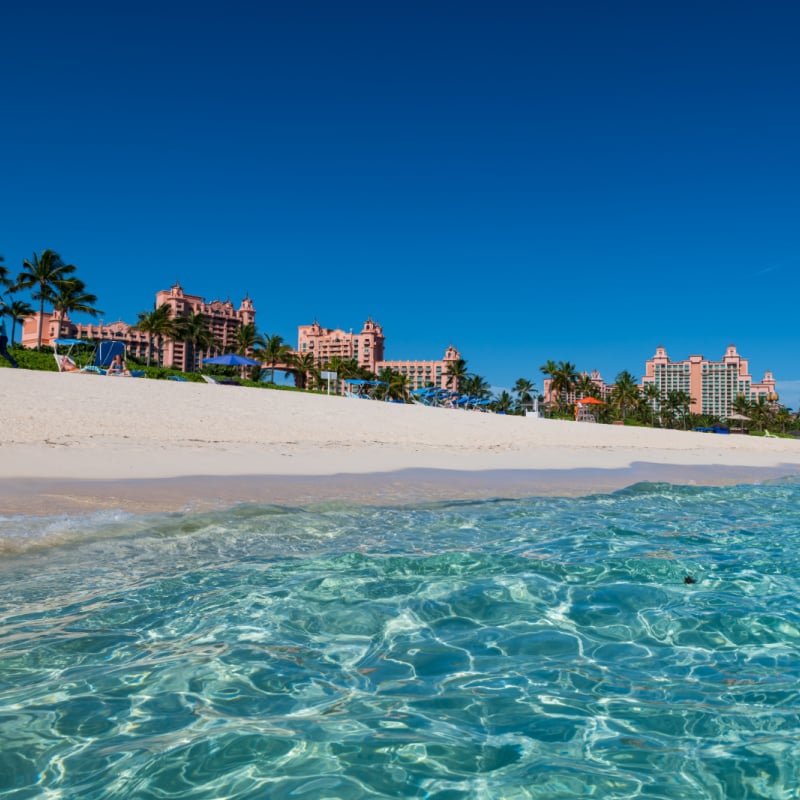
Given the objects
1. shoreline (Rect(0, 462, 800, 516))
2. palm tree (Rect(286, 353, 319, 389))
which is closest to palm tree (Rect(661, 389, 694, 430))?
palm tree (Rect(286, 353, 319, 389))

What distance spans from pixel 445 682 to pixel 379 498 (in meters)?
6.90

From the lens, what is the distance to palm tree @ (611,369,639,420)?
10269cm

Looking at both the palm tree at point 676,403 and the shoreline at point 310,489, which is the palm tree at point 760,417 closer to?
the palm tree at point 676,403

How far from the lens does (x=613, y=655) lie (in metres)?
4.10

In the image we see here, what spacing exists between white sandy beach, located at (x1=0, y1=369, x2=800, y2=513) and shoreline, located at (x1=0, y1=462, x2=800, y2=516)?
0.06 metres

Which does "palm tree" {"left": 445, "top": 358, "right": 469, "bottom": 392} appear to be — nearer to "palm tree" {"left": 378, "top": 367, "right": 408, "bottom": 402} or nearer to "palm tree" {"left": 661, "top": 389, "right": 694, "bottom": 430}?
"palm tree" {"left": 378, "top": 367, "right": 408, "bottom": 402}

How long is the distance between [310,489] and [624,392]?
326 ft

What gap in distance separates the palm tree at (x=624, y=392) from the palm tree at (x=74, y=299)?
77.4 m

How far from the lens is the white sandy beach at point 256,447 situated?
11.4 metres

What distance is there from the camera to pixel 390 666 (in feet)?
12.7

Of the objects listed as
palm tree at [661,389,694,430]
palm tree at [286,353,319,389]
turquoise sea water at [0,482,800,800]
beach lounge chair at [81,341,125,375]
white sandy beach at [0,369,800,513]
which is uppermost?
palm tree at [286,353,319,389]

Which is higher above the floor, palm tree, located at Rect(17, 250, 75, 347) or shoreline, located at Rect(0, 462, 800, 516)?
palm tree, located at Rect(17, 250, 75, 347)

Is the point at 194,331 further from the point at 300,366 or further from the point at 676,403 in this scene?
the point at 676,403

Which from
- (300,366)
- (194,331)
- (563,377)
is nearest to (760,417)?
(563,377)
